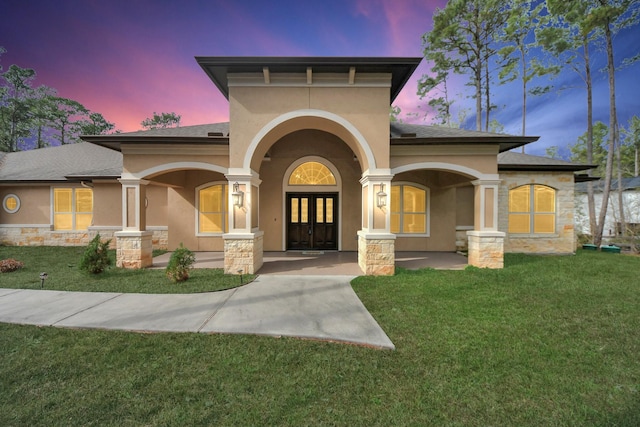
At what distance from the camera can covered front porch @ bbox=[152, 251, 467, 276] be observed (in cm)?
723

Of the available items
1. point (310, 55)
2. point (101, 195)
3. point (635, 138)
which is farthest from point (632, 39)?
point (101, 195)

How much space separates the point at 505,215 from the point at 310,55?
390 inches

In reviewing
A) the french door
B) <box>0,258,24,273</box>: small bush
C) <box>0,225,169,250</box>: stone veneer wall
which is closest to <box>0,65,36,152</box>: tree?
<box>0,225,169,250</box>: stone veneer wall

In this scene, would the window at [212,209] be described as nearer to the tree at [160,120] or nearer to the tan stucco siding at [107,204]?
the tan stucco siding at [107,204]

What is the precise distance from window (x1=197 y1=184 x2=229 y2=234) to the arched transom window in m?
3.09

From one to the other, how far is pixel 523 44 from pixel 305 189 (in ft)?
60.2

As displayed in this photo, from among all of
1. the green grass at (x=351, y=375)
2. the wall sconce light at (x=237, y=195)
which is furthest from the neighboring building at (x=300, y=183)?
the green grass at (x=351, y=375)

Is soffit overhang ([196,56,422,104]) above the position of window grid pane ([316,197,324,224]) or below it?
above

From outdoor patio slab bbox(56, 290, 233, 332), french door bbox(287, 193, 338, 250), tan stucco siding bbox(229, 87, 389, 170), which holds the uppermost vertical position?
tan stucco siding bbox(229, 87, 389, 170)

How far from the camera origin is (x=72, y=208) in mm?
11750

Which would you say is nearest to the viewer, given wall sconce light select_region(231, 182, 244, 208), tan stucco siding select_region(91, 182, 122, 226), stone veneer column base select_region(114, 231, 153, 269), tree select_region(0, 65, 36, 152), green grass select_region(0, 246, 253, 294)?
green grass select_region(0, 246, 253, 294)

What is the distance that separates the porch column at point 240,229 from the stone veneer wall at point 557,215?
10.1 meters

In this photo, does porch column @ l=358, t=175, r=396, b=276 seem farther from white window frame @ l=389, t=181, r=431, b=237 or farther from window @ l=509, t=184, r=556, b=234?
window @ l=509, t=184, r=556, b=234

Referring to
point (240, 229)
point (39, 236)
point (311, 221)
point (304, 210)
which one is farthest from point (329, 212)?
point (39, 236)
